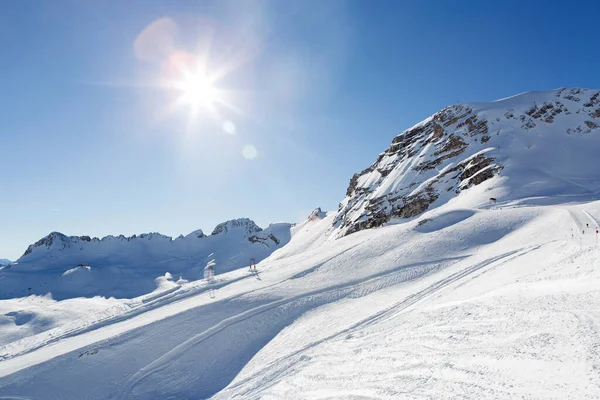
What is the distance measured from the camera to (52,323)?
51.7 metres

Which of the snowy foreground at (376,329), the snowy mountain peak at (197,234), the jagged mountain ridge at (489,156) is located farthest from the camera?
the snowy mountain peak at (197,234)

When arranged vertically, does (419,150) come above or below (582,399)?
above

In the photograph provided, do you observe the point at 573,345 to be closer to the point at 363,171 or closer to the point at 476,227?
the point at 476,227

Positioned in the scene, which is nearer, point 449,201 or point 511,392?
point 511,392

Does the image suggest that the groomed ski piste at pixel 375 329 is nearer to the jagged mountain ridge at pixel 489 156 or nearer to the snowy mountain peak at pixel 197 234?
the jagged mountain ridge at pixel 489 156

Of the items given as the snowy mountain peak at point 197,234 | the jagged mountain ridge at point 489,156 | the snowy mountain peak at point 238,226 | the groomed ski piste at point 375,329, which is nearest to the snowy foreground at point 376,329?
the groomed ski piste at point 375,329

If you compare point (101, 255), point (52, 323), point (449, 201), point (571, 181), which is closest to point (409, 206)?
point (449, 201)

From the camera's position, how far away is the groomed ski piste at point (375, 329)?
23.5ft

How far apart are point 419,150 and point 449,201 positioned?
26.8 meters

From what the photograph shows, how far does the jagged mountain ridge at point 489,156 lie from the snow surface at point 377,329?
62.3 feet

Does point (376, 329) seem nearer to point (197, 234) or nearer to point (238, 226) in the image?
point (238, 226)

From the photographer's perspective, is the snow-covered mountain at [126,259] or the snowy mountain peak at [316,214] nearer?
the snow-covered mountain at [126,259]

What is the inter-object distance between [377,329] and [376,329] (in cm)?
6

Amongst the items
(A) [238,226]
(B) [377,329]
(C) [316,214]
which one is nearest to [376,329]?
(B) [377,329]
